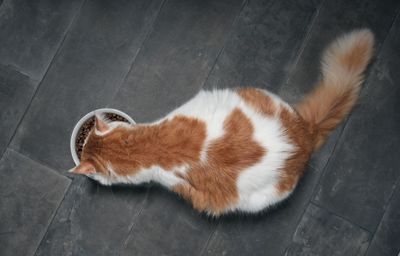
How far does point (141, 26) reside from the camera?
212 cm

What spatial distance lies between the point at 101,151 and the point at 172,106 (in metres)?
0.62

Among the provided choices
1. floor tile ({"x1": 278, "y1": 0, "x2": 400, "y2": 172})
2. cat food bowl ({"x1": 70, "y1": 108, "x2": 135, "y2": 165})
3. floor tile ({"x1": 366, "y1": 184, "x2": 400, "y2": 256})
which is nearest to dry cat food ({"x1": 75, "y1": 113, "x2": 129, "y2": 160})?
cat food bowl ({"x1": 70, "y1": 108, "x2": 135, "y2": 165})

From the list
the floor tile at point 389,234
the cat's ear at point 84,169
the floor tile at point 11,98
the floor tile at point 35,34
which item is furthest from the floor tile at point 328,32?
the floor tile at point 11,98

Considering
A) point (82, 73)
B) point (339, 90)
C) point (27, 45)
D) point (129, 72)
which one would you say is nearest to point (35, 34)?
point (27, 45)

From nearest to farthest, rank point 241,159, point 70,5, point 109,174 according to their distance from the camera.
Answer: point 241,159 → point 109,174 → point 70,5

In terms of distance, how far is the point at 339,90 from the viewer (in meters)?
1.70

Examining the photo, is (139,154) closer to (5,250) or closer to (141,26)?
(141,26)

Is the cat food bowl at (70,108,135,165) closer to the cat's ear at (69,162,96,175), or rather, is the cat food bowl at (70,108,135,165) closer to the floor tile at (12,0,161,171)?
the floor tile at (12,0,161,171)

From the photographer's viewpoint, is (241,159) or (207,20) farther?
(207,20)

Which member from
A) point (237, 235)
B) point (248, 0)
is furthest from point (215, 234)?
point (248, 0)

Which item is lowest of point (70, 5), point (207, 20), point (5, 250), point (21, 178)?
point (5, 250)

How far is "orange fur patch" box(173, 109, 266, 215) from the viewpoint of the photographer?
4.79 ft

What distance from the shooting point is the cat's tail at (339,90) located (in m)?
1.68

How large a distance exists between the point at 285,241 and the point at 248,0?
1.27m
